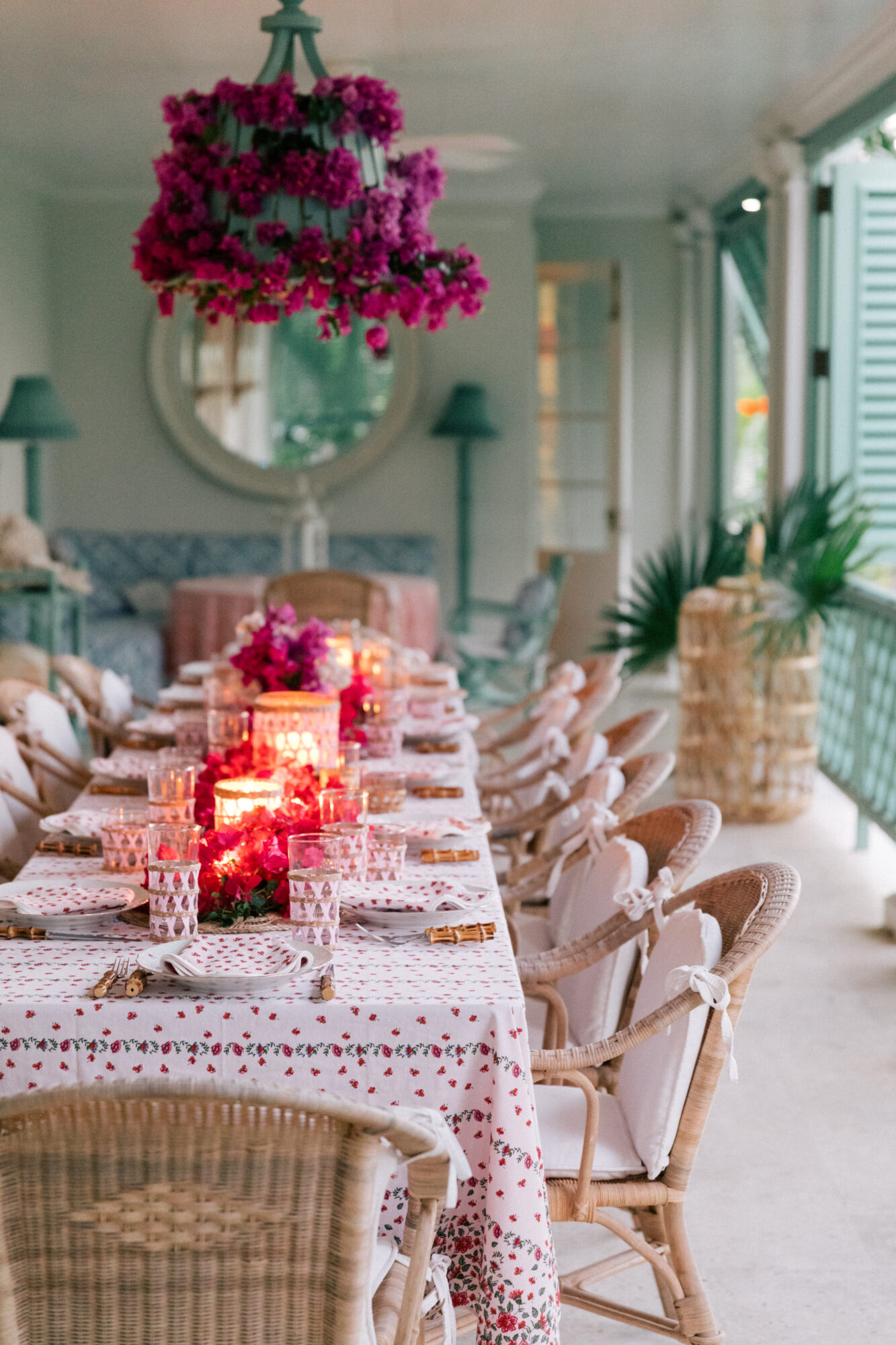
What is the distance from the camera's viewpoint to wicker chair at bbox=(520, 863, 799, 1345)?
2049 millimetres

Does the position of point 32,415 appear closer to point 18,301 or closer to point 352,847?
point 18,301

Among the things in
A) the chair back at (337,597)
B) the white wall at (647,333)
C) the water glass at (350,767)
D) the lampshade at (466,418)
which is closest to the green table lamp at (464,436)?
the lampshade at (466,418)

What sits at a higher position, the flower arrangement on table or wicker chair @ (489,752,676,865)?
the flower arrangement on table

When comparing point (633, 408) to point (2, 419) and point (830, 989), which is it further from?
point (830, 989)

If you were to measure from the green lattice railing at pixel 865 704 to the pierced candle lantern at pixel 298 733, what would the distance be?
2.59m

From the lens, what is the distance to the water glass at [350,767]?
107 inches

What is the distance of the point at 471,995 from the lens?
75.9 inches

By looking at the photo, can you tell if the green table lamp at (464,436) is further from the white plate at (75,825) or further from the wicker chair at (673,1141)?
the wicker chair at (673,1141)

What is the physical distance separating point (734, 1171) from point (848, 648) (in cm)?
343

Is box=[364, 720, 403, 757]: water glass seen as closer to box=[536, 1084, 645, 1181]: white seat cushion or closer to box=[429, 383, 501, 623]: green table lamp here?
box=[536, 1084, 645, 1181]: white seat cushion

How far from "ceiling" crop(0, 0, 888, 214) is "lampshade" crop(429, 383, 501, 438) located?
4.57ft

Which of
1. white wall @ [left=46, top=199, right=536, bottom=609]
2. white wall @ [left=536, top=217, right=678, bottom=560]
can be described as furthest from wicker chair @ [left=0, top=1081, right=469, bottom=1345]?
white wall @ [left=536, top=217, right=678, bottom=560]

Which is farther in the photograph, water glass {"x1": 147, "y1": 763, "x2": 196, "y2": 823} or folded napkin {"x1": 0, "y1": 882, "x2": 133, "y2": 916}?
water glass {"x1": 147, "y1": 763, "x2": 196, "y2": 823}

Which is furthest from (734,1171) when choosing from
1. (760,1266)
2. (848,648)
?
(848,648)
